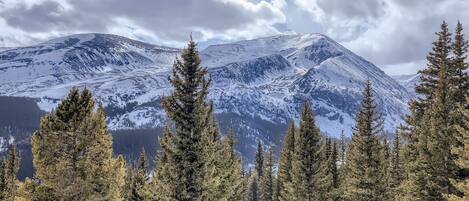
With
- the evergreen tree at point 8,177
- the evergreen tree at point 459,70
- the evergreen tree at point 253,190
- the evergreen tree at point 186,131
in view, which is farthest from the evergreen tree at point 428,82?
the evergreen tree at point 253,190

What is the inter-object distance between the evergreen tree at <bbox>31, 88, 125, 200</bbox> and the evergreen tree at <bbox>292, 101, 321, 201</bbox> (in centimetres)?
1865

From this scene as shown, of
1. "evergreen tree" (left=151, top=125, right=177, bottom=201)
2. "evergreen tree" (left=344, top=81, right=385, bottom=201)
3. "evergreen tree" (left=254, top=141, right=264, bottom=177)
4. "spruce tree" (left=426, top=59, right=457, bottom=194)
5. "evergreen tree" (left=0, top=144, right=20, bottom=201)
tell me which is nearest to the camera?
"evergreen tree" (left=151, top=125, right=177, bottom=201)

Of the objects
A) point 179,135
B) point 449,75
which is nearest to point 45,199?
point 179,135

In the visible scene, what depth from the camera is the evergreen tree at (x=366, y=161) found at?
39.3 metres

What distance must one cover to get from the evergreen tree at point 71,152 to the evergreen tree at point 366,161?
2116cm

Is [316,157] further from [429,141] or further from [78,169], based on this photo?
[78,169]

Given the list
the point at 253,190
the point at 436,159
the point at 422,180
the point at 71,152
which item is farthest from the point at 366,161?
the point at 253,190

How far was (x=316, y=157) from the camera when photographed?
4181 centimetres

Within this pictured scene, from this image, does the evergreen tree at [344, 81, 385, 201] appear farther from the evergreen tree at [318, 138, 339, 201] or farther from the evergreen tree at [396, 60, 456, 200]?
the evergreen tree at [396, 60, 456, 200]

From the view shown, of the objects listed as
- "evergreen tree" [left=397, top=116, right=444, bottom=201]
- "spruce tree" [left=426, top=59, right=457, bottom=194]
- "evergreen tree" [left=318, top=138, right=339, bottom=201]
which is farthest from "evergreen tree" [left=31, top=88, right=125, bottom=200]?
"evergreen tree" [left=318, top=138, right=339, bottom=201]

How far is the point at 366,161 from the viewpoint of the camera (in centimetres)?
3962

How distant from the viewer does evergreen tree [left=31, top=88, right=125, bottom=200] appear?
86.6ft

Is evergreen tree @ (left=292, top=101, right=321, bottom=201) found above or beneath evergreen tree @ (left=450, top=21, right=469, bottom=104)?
beneath

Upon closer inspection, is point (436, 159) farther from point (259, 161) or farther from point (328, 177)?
point (259, 161)
